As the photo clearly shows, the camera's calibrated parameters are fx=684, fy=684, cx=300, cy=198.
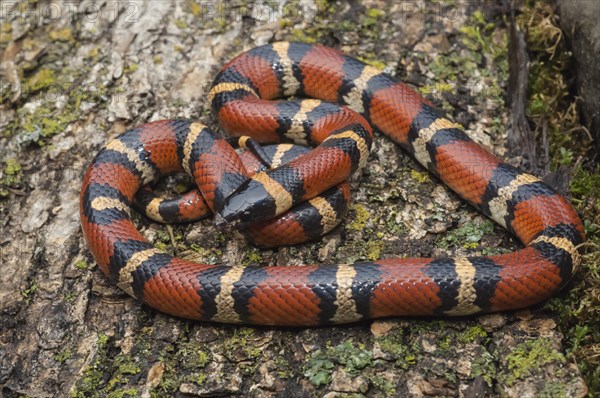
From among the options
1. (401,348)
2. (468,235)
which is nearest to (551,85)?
(468,235)

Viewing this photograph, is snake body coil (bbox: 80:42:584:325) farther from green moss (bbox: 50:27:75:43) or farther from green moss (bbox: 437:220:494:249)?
green moss (bbox: 50:27:75:43)

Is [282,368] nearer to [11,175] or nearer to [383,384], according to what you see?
[383,384]

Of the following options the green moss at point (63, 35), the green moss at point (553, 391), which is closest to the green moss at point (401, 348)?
the green moss at point (553, 391)

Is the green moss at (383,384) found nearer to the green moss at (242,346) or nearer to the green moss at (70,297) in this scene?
the green moss at (242,346)

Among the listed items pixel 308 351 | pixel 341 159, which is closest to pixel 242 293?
pixel 308 351

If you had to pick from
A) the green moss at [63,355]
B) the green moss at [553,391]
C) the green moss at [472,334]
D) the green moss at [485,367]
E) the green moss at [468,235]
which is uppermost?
the green moss at [468,235]
